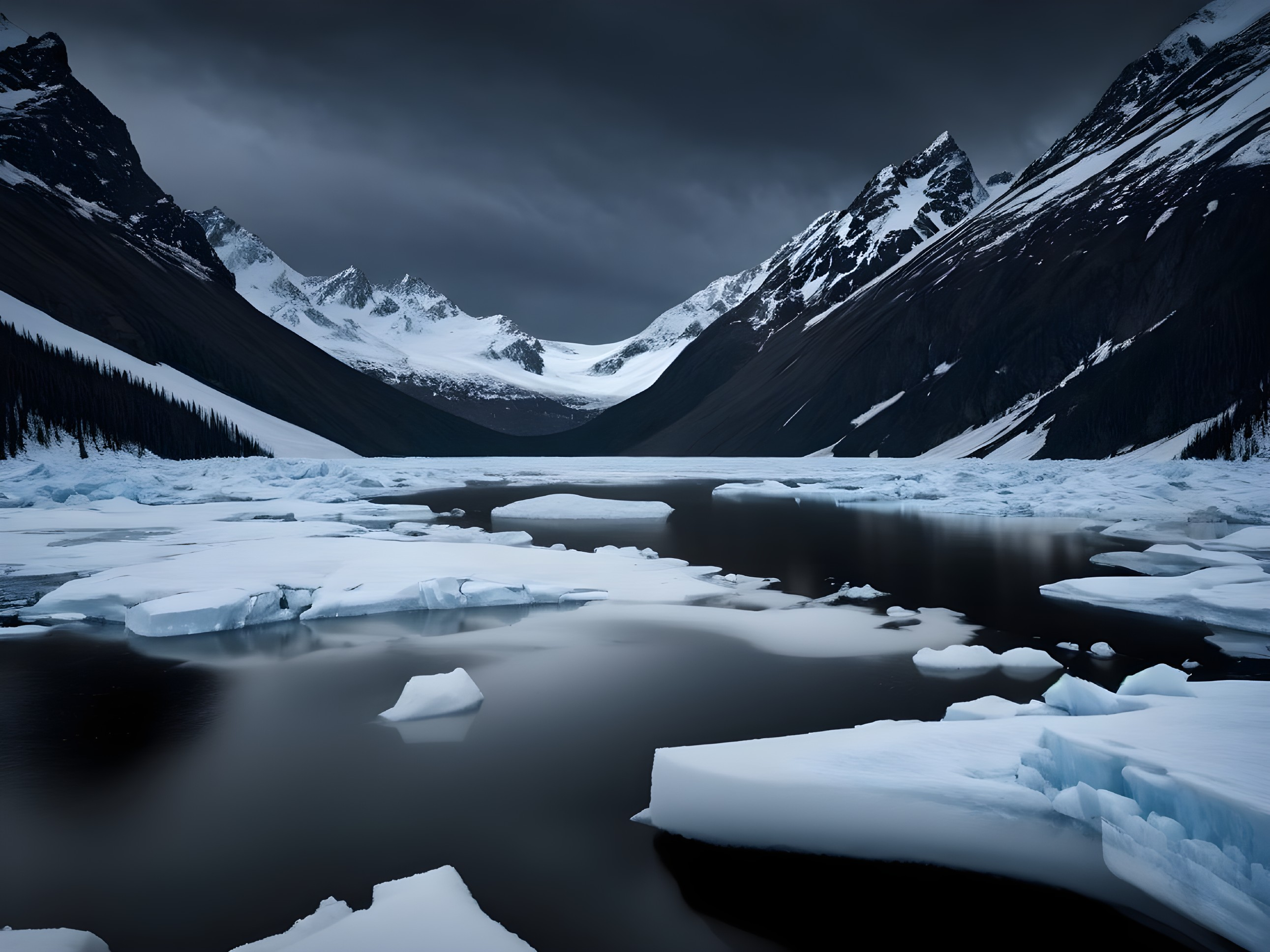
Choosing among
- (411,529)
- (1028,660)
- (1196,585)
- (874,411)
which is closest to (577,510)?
(411,529)

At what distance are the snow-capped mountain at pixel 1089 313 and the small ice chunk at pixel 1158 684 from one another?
50.8m

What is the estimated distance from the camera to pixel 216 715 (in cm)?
762

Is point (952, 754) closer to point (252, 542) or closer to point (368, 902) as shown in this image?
point (368, 902)

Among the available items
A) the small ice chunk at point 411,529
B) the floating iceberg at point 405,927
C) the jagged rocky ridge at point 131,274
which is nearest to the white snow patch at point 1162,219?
the small ice chunk at point 411,529

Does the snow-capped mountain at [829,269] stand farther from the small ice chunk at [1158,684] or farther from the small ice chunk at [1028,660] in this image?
the small ice chunk at [1158,684]

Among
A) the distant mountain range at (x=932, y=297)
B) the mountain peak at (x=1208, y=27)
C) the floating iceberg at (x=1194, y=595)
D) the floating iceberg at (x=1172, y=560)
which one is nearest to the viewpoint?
the floating iceberg at (x=1194, y=595)

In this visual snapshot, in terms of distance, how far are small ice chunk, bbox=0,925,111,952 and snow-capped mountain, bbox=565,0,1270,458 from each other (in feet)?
187

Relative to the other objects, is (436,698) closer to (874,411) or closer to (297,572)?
(297,572)

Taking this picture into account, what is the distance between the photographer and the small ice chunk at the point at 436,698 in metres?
7.52

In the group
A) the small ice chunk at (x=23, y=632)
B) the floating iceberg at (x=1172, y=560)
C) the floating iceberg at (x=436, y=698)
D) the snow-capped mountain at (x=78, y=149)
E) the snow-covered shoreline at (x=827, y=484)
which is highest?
the snow-capped mountain at (x=78, y=149)

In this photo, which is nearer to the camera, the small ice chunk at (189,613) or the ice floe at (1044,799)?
the ice floe at (1044,799)

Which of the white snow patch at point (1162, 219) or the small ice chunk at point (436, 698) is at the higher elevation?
the white snow patch at point (1162, 219)

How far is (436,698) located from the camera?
7586 mm

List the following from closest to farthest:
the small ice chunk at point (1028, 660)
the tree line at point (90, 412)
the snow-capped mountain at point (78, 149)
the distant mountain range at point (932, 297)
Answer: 1. the small ice chunk at point (1028, 660)
2. the tree line at point (90, 412)
3. the distant mountain range at point (932, 297)
4. the snow-capped mountain at point (78, 149)
